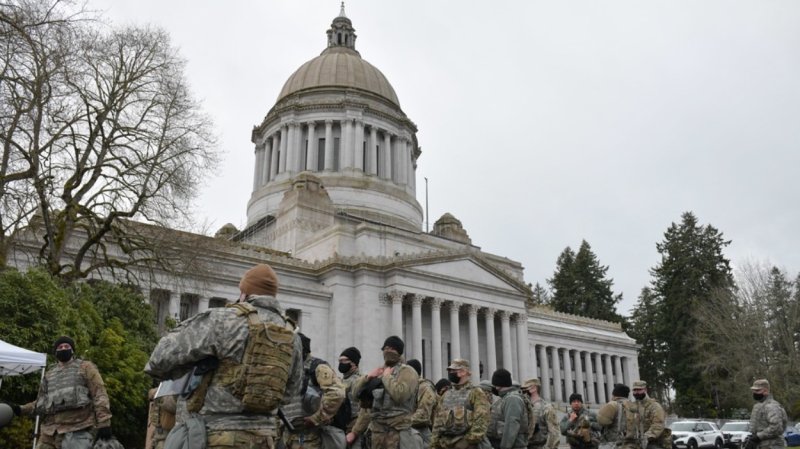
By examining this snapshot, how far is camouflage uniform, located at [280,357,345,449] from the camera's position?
267 inches

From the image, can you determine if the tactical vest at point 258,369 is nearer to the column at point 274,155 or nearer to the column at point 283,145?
the column at point 283,145

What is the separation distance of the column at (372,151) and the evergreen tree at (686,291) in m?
30.8

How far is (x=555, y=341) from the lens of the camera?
56.2m

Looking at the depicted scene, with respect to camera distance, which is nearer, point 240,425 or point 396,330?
point 240,425

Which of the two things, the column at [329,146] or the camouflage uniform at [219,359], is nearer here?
the camouflage uniform at [219,359]

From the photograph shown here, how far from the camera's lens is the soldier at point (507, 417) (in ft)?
29.1

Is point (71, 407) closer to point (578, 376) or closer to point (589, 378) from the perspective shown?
point (578, 376)

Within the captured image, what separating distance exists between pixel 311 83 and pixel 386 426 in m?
54.4

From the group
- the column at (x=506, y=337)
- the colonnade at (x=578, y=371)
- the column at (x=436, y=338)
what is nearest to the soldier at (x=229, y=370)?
the column at (x=436, y=338)

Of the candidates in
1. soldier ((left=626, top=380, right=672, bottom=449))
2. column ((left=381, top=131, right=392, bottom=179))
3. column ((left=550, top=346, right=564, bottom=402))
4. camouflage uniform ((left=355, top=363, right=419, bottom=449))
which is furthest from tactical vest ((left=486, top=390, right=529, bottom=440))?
column ((left=550, top=346, right=564, bottom=402))

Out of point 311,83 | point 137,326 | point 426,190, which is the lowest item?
point 137,326

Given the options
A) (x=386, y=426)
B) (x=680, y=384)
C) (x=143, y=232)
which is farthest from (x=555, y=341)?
(x=386, y=426)

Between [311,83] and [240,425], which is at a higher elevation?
[311,83]

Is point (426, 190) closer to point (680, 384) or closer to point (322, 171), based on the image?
point (322, 171)
